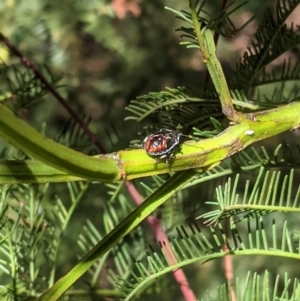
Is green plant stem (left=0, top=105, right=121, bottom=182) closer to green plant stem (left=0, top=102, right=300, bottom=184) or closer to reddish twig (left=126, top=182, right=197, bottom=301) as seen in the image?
green plant stem (left=0, top=102, right=300, bottom=184)

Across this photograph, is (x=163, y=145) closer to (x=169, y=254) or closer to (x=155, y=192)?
(x=155, y=192)

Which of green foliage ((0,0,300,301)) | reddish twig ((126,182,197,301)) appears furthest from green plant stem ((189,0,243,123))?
reddish twig ((126,182,197,301))

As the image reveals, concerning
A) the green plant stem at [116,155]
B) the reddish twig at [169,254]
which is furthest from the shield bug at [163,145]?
the reddish twig at [169,254]

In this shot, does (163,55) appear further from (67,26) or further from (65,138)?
(65,138)

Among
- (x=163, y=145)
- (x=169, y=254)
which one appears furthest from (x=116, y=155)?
(x=169, y=254)

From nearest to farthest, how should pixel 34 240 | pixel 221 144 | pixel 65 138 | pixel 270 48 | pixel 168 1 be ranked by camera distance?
1. pixel 221 144
2. pixel 270 48
3. pixel 34 240
4. pixel 65 138
5. pixel 168 1

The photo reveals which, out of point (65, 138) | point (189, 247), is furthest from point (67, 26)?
point (189, 247)

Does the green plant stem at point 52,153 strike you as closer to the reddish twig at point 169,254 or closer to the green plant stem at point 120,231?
the green plant stem at point 120,231

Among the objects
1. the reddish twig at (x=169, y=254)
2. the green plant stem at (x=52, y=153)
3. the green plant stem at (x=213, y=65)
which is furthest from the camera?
the reddish twig at (x=169, y=254)
